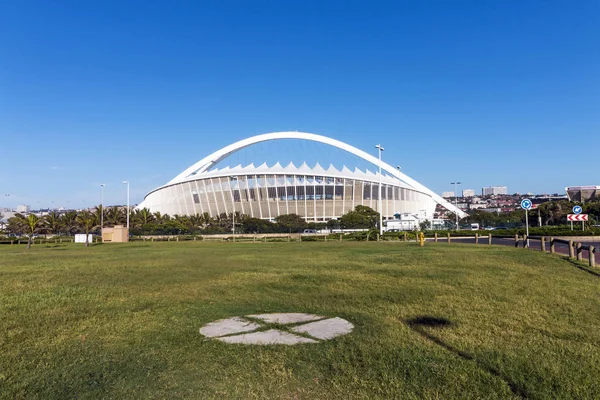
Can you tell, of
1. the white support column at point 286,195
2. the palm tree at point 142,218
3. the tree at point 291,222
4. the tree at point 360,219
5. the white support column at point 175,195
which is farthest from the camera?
the white support column at point 175,195

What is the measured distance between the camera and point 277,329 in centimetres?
591

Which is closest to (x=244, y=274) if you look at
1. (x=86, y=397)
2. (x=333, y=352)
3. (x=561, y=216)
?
(x=333, y=352)

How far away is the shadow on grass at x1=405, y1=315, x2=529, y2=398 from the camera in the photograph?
3914 millimetres

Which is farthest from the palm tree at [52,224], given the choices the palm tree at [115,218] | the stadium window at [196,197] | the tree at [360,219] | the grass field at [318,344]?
the grass field at [318,344]

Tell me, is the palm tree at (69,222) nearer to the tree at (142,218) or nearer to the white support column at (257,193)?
the tree at (142,218)

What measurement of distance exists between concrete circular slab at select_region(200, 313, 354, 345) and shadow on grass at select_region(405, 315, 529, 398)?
0.88 m

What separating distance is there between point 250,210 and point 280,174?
30.0 feet

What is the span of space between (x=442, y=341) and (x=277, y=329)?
2.00 m

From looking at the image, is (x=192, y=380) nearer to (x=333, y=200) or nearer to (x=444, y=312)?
(x=444, y=312)

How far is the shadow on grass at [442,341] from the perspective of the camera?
154 inches

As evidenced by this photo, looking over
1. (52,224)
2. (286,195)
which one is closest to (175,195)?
(52,224)

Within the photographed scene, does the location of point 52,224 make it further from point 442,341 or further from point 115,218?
point 442,341

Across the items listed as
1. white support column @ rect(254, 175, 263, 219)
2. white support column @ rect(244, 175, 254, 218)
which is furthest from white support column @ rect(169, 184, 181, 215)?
white support column @ rect(254, 175, 263, 219)

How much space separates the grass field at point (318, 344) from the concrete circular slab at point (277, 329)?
20cm
